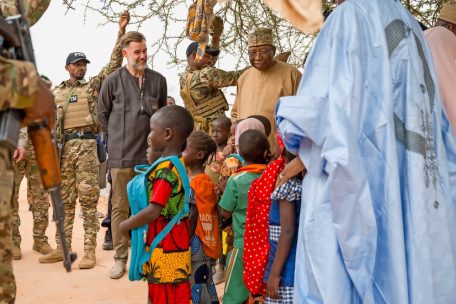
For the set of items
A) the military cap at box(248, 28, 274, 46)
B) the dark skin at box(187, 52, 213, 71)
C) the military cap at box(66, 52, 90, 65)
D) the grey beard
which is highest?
the military cap at box(66, 52, 90, 65)

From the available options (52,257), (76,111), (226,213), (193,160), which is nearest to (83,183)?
(76,111)

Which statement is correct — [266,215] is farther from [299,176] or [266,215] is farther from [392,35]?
[392,35]

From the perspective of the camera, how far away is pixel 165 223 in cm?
390

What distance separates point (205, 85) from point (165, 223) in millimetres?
2968

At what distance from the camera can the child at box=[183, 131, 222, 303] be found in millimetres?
4445

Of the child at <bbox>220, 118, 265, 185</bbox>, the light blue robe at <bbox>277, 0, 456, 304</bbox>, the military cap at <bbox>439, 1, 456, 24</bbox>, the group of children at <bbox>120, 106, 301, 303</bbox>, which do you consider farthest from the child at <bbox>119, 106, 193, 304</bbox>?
the military cap at <bbox>439, 1, 456, 24</bbox>

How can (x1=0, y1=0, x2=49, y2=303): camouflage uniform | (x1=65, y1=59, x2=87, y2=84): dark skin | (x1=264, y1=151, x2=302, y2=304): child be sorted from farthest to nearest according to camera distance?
(x1=65, y1=59, x2=87, y2=84): dark skin → (x1=264, y1=151, x2=302, y2=304): child → (x1=0, y1=0, x2=49, y2=303): camouflage uniform

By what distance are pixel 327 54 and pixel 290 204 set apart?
0.82 meters

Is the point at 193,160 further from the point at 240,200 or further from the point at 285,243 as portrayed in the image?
the point at 285,243

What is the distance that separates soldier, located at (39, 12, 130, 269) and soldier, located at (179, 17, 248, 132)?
0.85 metres

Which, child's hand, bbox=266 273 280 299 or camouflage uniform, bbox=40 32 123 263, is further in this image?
camouflage uniform, bbox=40 32 123 263

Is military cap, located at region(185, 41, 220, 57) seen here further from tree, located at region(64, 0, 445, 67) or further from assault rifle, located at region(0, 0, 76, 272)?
assault rifle, located at region(0, 0, 76, 272)

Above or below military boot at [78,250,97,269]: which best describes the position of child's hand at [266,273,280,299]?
above

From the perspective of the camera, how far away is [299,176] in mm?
3580
